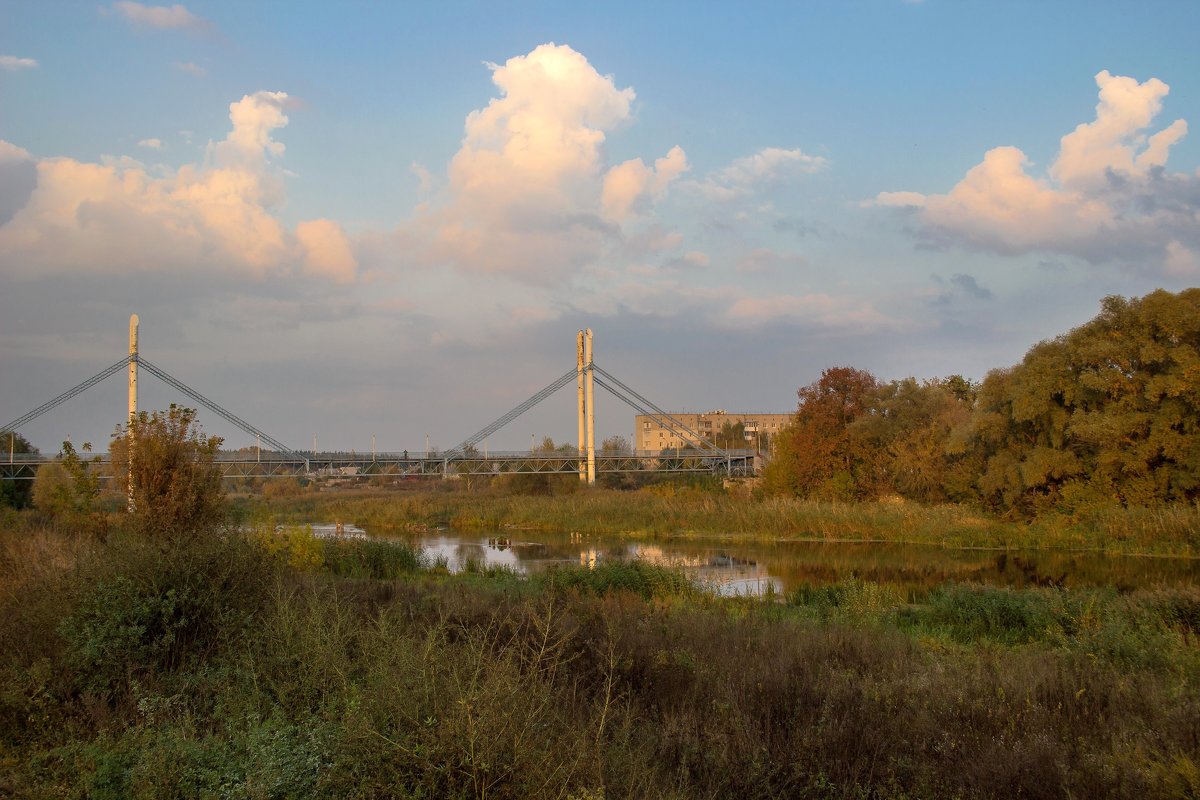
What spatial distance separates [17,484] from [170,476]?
33469 millimetres

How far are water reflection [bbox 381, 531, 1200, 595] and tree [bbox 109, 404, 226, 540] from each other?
827 cm

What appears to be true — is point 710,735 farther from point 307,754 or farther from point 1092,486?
point 1092,486

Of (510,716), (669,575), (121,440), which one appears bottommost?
(669,575)

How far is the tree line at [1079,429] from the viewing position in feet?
85.4

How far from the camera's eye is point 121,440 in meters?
12.1

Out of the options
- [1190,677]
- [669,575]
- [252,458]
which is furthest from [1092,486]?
[252,458]

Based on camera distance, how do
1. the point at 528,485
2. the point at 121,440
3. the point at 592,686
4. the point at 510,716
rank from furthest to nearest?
the point at 528,485 < the point at 121,440 < the point at 592,686 < the point at 510,716

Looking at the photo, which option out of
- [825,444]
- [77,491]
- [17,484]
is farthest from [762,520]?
[17,484]

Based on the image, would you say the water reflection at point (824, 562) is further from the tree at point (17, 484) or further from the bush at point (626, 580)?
the tree at point (17, 484)

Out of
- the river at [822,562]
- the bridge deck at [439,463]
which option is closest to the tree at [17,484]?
the bridge deck at [439,463]

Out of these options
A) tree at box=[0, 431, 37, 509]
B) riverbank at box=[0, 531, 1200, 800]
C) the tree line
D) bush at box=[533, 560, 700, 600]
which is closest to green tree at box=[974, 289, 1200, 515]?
the tree line

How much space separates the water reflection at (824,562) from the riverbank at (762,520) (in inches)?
54.6

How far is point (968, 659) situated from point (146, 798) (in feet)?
23.0

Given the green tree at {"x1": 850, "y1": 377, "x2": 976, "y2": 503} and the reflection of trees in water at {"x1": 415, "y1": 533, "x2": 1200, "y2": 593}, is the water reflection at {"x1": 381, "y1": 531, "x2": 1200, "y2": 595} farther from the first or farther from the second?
the green tree at {"x1": 850, "y1": 377, "x2": 976, "y2": 503}
